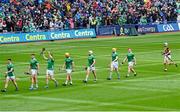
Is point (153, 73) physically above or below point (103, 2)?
below

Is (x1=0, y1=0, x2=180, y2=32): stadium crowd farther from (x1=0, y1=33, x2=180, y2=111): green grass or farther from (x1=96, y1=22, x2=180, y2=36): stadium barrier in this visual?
(x1=0, y1=33, x2=180, y2=111): green grass

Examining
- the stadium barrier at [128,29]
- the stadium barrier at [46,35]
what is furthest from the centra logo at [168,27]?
the stadium barrier at [46,35]

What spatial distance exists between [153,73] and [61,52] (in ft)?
61.3

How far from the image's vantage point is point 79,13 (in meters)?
80.1

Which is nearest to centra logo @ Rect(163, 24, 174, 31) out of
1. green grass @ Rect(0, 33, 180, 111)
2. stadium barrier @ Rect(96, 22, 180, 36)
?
stadium barrier @ Rect(96, 22, 180, 36)

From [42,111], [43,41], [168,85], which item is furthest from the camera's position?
[43,41]

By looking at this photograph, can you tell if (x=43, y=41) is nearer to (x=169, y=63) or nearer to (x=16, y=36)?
(x=16, y=36)

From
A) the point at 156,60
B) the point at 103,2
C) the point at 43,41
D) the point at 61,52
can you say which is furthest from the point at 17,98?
the point at 103,2

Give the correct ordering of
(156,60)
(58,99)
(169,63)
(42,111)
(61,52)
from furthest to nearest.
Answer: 1. (61,52)
2. (156,60)
3. (169,63)
4. (58,99)
5. (42,111)

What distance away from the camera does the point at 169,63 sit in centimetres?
4841

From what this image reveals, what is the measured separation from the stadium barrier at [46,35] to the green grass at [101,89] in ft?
24.8

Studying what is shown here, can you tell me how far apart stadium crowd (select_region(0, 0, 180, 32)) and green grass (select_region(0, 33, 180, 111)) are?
10.2 meters

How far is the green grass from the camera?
104 ft

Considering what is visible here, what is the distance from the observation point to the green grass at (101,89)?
104 ft
